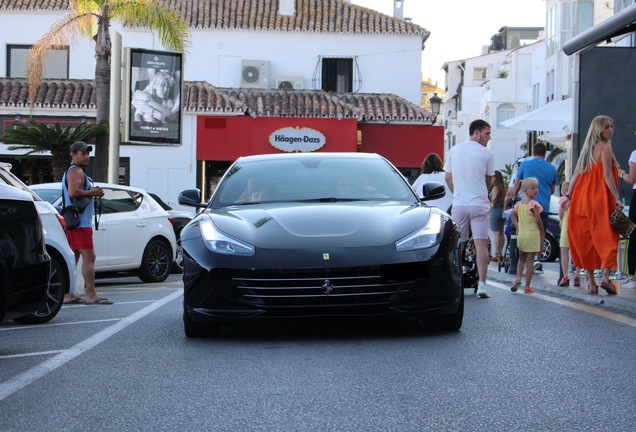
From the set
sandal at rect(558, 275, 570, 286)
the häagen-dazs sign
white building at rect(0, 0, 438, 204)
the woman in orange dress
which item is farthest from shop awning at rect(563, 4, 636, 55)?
white building at rect(0, 0, 438, 204)

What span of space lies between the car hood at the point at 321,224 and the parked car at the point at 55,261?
8.07 feet

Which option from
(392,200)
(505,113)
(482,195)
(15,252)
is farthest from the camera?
(505,113)

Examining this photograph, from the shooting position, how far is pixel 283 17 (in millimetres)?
48094

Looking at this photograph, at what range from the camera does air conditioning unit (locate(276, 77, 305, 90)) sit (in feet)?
153

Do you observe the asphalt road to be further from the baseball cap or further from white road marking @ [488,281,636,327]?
the baseball cap

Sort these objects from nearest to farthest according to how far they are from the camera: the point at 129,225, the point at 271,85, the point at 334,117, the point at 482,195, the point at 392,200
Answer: the point at 392,200 < the point at 482,195 < the point at 129,225 < the point at 334,117 < the point at 271,85

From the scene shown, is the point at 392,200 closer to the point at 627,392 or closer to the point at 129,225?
the point at 627,392

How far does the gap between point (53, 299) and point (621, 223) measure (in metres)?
5.55

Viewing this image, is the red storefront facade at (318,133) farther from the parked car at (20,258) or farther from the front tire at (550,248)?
the parked car at (20,258)

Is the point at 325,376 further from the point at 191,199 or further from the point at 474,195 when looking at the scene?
the point at 474,195

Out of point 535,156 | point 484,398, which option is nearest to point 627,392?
point 484,398

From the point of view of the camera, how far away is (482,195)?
12.1m

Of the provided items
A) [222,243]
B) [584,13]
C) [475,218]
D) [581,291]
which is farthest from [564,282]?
[584,13]

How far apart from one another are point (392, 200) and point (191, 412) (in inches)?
154
